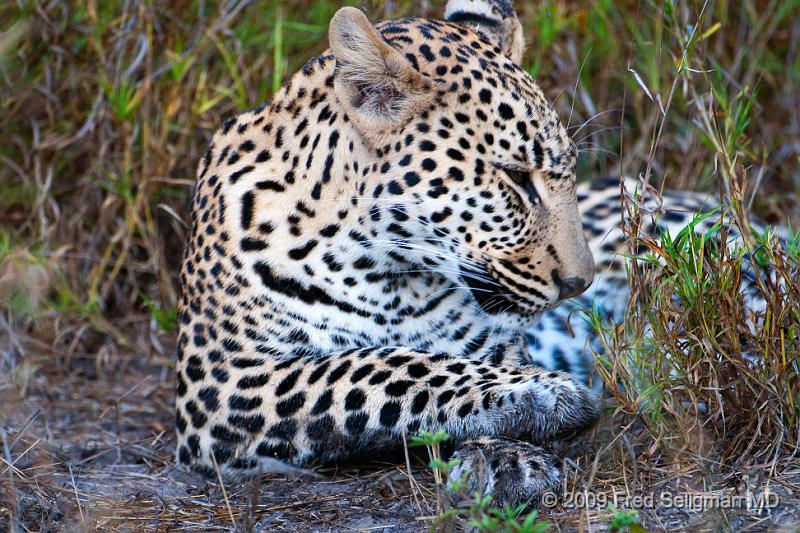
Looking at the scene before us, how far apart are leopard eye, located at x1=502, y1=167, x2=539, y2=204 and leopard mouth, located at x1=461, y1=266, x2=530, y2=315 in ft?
1.06

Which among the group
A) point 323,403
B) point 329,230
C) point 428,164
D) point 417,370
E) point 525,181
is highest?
point 428,164

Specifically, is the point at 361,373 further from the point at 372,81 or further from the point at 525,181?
the point at 372,81

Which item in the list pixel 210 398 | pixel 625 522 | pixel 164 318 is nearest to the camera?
pixel 625 522

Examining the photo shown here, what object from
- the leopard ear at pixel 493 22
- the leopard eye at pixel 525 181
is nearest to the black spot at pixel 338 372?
the leopard eye at pixel 525 181

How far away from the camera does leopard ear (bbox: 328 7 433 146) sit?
3871 mm

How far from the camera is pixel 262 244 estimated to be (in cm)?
425

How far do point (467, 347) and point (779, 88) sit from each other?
12.7ft

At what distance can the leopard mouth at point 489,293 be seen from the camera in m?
4.11

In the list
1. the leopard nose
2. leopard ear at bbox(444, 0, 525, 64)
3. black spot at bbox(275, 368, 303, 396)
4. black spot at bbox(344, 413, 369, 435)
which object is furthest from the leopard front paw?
leopard ear at bbox(444, 0, 525, 64)

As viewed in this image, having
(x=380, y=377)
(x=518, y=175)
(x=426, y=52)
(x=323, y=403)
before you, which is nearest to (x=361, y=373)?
(x=380, y=377)

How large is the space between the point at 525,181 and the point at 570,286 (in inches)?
17.0

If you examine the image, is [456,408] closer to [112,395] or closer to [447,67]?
[447,67]

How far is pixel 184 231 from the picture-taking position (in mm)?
6387

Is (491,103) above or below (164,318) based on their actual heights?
above
